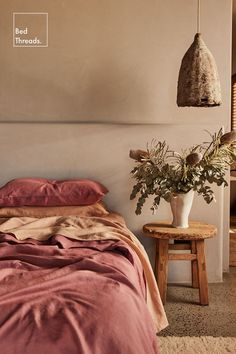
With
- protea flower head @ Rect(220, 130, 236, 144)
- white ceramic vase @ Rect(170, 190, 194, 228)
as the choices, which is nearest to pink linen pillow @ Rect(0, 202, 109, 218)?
white ceramic vase @ Rect(170, 190, 194, 228)

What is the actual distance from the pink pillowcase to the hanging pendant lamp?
849mm

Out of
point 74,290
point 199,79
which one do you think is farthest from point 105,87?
point 74,290

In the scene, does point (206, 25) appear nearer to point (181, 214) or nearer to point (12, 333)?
point (181, 214)

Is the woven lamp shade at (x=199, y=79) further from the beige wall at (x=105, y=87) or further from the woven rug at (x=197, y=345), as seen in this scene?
the woven rug at (x=197, y=345)

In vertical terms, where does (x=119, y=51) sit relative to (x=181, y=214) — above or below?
above

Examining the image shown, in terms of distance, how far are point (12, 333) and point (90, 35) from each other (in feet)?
7.97

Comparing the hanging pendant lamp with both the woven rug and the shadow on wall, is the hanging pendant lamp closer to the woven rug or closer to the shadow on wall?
the shadow on wall

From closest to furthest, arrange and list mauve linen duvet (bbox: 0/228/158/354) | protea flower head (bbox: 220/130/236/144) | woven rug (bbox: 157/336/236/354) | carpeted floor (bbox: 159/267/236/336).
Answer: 1. mauve linen duvet (bbox: 0/228/158/354)
2. woven rug (bbox: 157/336/236/354)
3. carpeted floor (bbox: 159/267/236/336)
4. protea flower head (bbox: 220/130/236/144)

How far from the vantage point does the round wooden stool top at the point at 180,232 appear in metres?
2.63

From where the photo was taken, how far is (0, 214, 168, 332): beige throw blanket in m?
2.21

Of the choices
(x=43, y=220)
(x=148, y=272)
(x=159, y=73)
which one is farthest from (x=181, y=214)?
(x=159, y=73)

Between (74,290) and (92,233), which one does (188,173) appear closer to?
(92,233)

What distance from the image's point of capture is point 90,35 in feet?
10.5

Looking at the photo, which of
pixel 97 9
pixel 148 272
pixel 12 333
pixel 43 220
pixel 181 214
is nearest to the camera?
pixel 12 333
